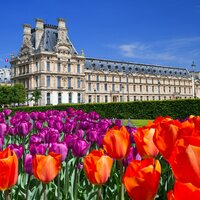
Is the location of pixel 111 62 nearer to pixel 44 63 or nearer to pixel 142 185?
pixel 44 63

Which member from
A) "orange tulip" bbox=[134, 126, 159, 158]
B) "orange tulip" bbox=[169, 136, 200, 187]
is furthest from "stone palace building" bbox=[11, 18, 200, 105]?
"orange tulip" bbox=[169, 136, 200, 187]

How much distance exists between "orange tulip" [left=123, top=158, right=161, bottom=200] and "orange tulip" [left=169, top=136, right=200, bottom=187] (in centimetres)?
14

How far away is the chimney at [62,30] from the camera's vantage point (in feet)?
189

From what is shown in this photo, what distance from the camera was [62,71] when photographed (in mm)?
58000

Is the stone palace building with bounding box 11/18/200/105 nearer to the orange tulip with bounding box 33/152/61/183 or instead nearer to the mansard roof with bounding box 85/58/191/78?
the mansard roof with bounding box 85/58/191/78

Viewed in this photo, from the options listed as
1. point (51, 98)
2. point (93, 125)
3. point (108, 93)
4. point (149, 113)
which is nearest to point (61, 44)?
point (51, 98)

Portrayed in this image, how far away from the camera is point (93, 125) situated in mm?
3156

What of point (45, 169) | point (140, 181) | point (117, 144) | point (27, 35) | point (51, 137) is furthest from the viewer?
point (27, 35)

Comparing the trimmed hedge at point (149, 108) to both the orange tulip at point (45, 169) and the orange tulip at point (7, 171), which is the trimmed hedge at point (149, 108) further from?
the orange tulip at point (7, 171)

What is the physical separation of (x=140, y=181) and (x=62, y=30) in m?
59.6

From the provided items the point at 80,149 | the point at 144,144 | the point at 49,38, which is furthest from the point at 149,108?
the point at 49,38

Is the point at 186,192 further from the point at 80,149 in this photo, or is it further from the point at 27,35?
the point at 27,35

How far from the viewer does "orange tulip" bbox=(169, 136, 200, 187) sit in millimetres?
647

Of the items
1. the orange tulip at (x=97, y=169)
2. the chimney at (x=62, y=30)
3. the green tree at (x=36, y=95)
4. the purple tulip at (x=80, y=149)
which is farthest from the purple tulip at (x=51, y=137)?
the chimney at (x=62, y=30)
